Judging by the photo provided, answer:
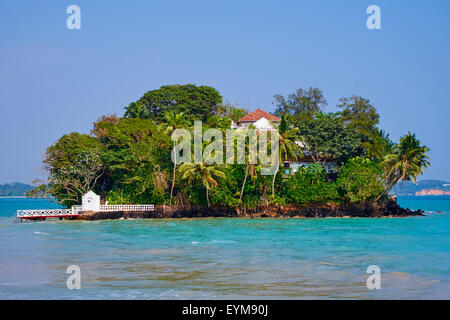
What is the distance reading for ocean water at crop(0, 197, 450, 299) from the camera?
12992mm

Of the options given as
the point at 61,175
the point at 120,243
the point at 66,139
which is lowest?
the point at 120,243

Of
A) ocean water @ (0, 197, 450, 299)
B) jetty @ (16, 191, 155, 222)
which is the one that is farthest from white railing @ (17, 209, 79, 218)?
ocean water @ (0, 197, 450, 299)

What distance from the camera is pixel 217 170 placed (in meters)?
39.3

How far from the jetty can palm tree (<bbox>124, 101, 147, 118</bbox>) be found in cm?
1141

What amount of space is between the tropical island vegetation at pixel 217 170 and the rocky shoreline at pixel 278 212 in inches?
20.1

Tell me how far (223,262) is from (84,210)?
2274 centimetres

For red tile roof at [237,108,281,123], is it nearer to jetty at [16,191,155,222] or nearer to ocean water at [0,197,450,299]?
jetty at [16,191,155,222]

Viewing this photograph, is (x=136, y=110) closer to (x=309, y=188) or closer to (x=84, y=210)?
(x=84, y=210)

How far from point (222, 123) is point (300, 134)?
7994mm

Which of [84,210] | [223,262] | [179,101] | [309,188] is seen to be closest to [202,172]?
[84,210]
